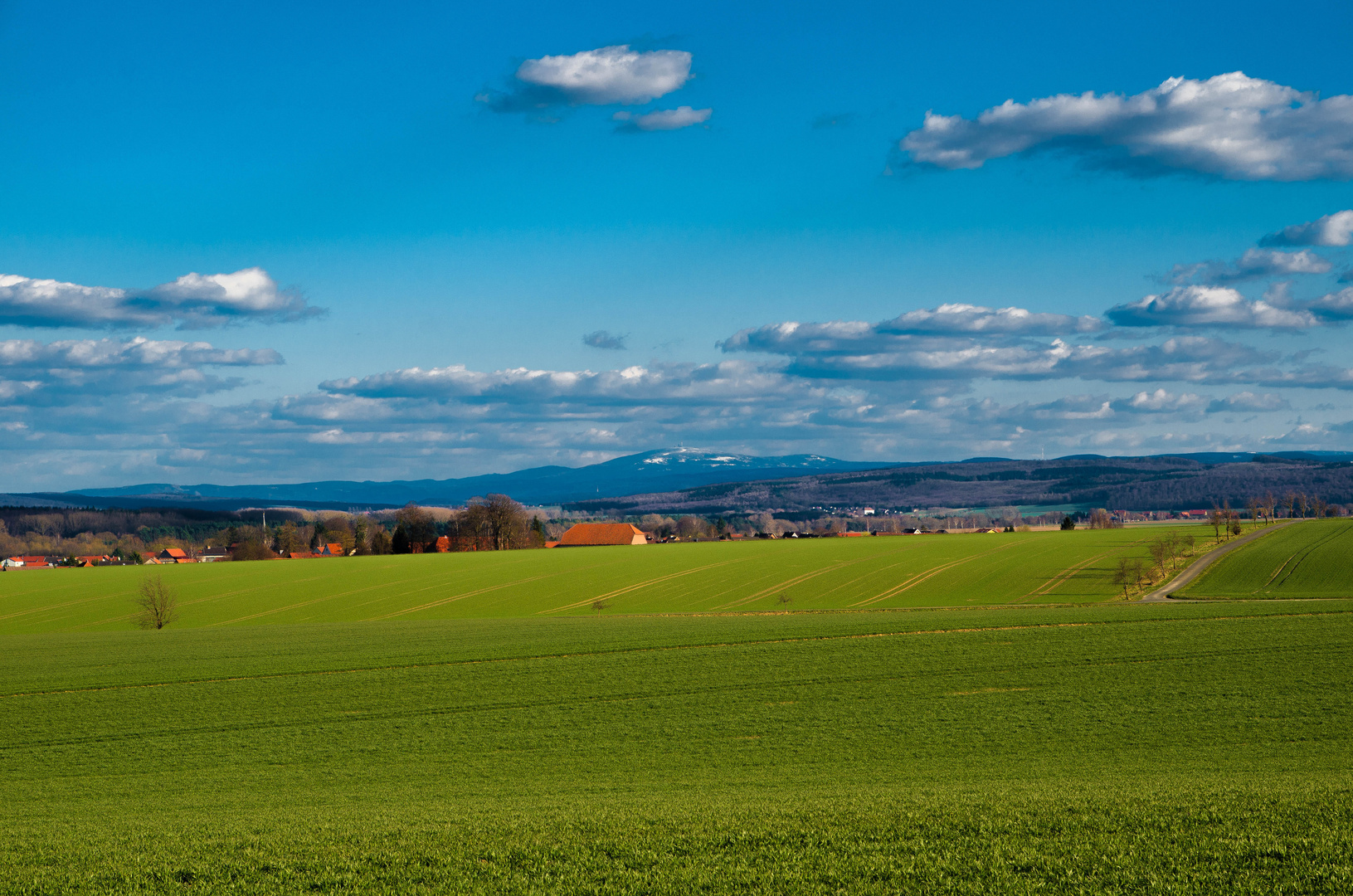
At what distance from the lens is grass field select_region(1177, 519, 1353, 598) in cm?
6831

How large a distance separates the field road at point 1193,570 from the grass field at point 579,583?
333 centimetres

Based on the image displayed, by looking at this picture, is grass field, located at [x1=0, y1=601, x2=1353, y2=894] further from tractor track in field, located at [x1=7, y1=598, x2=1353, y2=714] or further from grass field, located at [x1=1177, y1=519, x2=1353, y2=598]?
grass field, located at [x1=1177, y1=519, x2=1353, y2=598]

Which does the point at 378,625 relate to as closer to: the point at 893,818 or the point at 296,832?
the point at 296,832

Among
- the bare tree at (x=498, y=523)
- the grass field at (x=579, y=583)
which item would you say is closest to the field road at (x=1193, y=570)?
the grass field at (x=579, y=583)

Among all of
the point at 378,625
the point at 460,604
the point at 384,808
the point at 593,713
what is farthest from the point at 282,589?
the point at 384,808

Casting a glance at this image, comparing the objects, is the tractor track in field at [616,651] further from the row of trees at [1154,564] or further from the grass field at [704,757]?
the row of trees at [1154,564]

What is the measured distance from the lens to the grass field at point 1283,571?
6831cm

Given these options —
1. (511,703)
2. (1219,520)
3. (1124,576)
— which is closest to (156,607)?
(511,703)

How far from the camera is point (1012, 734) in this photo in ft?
77.7

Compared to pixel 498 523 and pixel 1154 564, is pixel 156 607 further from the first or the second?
pixel 1154 564

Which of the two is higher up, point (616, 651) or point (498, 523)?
point (498, 523)

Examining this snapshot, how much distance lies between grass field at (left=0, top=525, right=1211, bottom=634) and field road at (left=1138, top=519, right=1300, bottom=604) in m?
3.33

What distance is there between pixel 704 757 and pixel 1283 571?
243 ft

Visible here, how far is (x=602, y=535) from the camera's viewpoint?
157 meters
